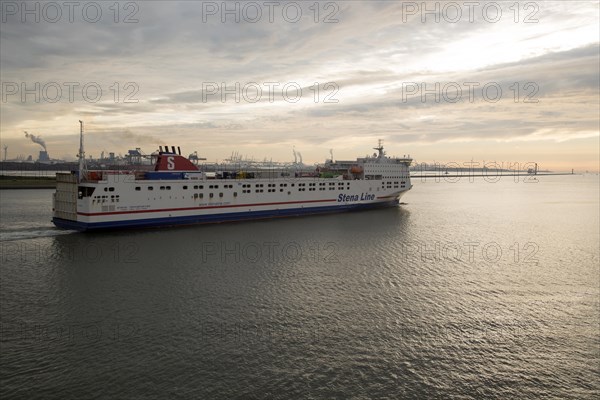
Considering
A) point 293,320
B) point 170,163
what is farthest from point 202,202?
point 293,320

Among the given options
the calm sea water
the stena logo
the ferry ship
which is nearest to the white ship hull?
the ferry ship

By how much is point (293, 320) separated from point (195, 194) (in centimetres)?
2319

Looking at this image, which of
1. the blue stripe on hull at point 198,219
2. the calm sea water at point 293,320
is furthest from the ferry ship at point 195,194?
the calm sea water at point 293,320

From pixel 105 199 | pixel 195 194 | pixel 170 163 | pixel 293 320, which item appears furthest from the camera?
pixel 195 194

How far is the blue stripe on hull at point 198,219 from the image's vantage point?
97.5 feet

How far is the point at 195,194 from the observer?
3491cm

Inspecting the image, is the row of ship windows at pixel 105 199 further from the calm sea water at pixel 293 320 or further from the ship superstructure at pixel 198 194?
the calm sea water at pixel 293 320

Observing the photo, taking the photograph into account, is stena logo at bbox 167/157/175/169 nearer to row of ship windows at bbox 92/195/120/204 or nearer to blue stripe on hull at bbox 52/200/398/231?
Result: blue stripe on hull at bbox 52/200/398/231

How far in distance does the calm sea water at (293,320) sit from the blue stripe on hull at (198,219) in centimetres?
229

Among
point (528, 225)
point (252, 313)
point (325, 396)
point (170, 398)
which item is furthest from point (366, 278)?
point (528, 225)

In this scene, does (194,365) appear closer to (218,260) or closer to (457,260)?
(218,260)

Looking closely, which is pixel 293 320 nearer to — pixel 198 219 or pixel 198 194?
pixel 198 219

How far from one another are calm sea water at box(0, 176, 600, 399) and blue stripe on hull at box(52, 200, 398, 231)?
7.51ft

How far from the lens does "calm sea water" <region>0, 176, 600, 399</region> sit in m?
10.5
